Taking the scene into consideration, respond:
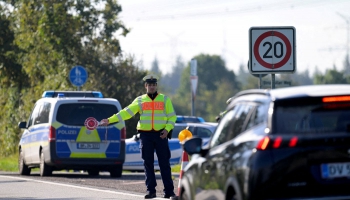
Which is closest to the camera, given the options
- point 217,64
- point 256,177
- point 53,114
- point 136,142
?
point 256,177

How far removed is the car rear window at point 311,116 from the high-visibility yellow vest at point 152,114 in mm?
6970

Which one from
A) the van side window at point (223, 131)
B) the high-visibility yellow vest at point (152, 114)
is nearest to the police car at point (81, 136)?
the high-visibility yellow vest at point (152, 114)

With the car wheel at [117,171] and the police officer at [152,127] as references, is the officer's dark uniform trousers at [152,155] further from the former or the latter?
the car wheel at [117,171]

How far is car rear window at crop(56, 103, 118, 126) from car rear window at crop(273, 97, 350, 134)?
14.1 metres

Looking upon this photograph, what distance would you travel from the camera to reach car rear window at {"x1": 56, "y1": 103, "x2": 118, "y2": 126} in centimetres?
2161

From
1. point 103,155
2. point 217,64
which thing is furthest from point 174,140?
point 217,64

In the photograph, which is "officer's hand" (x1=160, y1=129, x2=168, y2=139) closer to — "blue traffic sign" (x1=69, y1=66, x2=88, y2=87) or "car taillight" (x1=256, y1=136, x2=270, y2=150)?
"car taillight" (x1=256, y1=136, x2=270, y2=150)

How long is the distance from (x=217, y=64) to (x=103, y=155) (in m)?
150

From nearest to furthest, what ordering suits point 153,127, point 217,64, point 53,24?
1. point 153,127
2. point 53,24
3. point 217,64

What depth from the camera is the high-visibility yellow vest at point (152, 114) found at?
1462cm

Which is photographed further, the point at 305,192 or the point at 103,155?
the point at 103,155

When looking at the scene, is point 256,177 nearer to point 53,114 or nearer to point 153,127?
point 153,127

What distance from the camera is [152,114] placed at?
14625 millimetres

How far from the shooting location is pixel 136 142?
2552 cm
